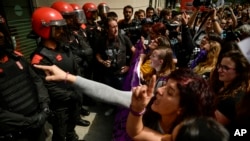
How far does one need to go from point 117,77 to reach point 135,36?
118 centimetres

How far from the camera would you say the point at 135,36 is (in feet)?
14.3

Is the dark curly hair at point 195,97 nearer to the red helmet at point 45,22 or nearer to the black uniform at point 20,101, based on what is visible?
the black uniform at point 20,101

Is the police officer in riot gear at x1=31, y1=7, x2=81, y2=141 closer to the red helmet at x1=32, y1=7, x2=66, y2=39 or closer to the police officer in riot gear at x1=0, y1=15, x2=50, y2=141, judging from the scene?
the red helmet at x1=32, y1=7, x2=66, y2=39

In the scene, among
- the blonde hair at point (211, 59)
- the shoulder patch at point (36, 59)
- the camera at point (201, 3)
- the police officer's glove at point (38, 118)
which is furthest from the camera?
the camera at point (201, 3)

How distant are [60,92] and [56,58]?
0.43 metres

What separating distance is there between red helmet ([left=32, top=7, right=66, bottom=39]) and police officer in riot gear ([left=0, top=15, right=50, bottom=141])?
Result: 45 centimetres

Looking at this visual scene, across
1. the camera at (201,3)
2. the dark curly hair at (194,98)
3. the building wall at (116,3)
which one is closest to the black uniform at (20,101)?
the dark curly hair at (194,98)

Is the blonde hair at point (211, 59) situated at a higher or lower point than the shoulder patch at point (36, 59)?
lower

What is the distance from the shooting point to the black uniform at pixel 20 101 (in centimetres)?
190

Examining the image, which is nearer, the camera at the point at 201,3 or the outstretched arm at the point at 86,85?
the outstretched arm at the point at 86,85

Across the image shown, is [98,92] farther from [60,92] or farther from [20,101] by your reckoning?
[60,92]

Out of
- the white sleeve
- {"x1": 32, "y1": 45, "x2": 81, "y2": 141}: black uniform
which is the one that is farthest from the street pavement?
the white sleeve

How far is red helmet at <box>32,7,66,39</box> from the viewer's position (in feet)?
8.09

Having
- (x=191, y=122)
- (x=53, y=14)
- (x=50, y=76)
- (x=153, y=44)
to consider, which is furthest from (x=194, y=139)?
(x=53, y=14)
